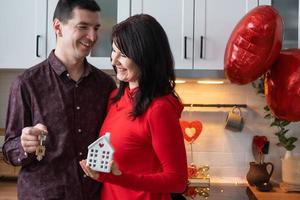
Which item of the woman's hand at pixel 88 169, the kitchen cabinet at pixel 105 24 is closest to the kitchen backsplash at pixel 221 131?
the kitchen cabinet at pixel 105 24

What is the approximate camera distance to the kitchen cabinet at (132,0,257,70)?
1980 millimetres

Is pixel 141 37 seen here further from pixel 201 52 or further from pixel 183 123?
pixel 183 123

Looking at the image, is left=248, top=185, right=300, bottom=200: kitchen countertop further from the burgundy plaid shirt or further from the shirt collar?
the shirt collar

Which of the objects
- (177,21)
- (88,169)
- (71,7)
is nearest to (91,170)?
(88,169)

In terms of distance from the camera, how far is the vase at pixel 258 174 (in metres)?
2.07

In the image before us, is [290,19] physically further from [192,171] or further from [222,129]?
[192,171]

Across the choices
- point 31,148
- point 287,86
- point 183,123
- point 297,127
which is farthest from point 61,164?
point 297,127

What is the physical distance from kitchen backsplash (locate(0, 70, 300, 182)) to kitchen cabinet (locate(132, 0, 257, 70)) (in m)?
0.33

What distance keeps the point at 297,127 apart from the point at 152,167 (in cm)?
136

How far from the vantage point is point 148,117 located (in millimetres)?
1110

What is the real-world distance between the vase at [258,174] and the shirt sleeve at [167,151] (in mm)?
1086

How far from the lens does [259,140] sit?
86.0 inches

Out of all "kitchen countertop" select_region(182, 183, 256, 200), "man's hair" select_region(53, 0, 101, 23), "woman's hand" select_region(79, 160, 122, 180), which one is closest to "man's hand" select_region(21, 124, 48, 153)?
"woman's hand" select_region(79, 160, 122, 180)

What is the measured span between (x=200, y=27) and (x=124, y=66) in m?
0.95
